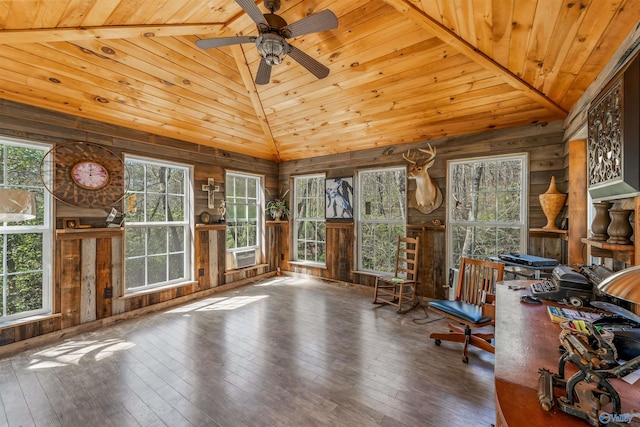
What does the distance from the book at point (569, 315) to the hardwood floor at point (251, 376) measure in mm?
878

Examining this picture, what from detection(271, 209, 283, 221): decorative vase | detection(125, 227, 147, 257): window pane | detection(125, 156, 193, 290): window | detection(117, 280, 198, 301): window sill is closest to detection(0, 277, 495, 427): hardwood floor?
detection(117, 280, 198, 301): window sill

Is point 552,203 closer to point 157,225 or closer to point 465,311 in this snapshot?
point 465,311

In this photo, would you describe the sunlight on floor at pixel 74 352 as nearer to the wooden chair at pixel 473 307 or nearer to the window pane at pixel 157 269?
the window pane at pixel 157 269

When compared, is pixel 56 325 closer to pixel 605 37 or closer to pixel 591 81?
pixel 605 37

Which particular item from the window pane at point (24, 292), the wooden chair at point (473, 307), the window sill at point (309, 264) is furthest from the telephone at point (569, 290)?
the window pane at point (24, 292)

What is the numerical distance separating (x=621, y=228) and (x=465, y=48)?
5.95 ft

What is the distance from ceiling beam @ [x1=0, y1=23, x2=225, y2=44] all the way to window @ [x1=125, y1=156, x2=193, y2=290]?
1658mm

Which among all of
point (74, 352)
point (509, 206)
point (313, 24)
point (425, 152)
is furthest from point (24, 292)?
point (509, 206)

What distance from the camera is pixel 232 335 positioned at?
3074 millimetres

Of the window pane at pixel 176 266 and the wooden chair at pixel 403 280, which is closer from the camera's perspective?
the wooden chair at pixel 403 280

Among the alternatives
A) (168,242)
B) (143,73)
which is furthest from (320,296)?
(143,73)

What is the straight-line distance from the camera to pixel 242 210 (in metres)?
5.29

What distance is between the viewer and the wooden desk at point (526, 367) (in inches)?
32.2
